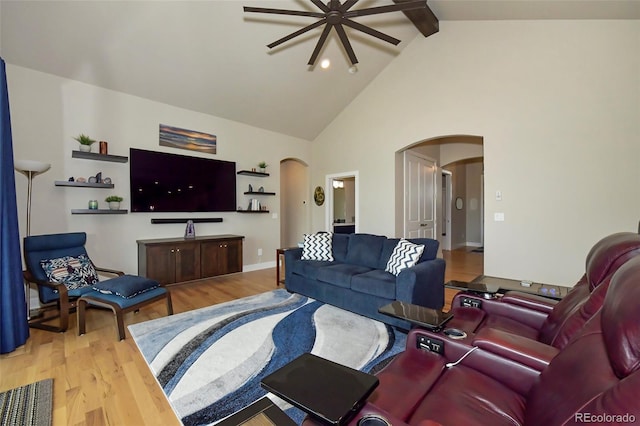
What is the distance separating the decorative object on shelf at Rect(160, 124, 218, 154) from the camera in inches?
181

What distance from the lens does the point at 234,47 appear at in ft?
13.1

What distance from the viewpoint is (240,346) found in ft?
8.01

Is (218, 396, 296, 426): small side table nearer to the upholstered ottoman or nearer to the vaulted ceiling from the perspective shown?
the upholstered ottoman

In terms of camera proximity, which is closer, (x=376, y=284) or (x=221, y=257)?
(x=376, y=284)

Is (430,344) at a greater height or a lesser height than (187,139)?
lesser

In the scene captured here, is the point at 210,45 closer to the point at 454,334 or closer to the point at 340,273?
the point at 340,273

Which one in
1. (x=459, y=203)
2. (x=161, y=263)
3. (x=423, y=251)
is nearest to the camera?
(x=423, y=251)

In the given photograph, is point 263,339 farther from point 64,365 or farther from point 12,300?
point 12,300

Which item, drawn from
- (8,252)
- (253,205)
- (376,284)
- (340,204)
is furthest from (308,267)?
(340,204)

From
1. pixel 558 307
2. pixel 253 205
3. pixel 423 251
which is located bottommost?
pixel 558 307

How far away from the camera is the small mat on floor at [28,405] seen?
63.4 inches

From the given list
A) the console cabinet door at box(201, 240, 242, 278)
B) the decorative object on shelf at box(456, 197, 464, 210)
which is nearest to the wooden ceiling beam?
the console cabinet door at box(201, 240, 242, 278)

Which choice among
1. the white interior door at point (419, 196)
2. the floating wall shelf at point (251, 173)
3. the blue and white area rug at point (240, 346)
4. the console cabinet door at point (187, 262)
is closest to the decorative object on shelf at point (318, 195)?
the floating wall shelf at point (251, 173)

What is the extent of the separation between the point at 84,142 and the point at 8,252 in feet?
6.35
